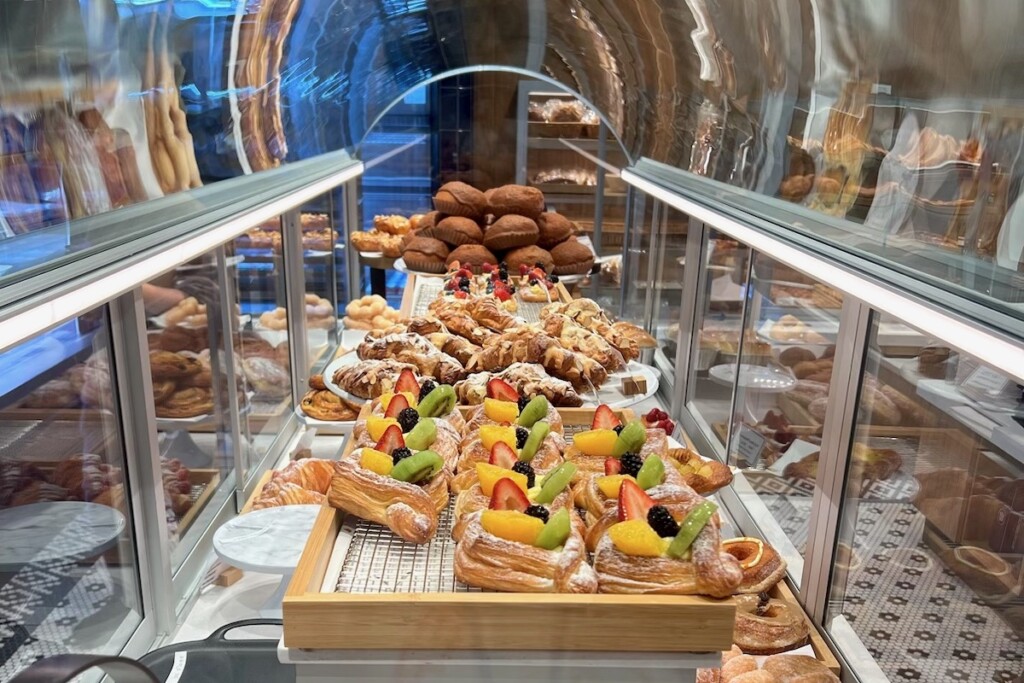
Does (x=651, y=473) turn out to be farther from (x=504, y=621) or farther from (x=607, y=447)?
(x=504, y=621)

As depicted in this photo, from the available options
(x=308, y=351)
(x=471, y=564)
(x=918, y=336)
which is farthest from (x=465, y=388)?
(x=308, y=351)

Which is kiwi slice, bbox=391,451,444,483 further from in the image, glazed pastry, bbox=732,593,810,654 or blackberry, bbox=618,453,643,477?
glazed pastry, bbox=732,593,810,654

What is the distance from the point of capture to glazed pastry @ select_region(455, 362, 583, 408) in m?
2.43

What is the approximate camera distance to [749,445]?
10.1 ft

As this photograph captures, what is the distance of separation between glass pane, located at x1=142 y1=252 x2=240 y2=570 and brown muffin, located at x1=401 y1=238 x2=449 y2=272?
1945mm

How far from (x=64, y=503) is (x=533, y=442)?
3.71 ft

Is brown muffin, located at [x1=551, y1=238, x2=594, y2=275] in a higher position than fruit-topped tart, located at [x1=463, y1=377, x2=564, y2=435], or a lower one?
lower

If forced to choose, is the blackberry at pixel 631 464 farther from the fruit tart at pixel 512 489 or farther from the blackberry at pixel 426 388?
the blackberry at pixel 426 388

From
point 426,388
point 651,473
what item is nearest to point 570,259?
point 426,388

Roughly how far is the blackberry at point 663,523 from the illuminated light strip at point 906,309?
1.72 ft

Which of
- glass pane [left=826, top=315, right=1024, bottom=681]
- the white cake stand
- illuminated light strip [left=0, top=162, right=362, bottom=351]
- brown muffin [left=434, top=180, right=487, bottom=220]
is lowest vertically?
the white cake stand

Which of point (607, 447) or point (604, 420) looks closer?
point (607, 447)

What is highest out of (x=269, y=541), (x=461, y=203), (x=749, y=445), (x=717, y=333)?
(x=461, y=203)

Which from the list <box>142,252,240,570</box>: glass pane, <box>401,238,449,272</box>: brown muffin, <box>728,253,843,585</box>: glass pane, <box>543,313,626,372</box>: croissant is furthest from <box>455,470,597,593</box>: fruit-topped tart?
<box>401,238,449,272</box>: brown muffin
